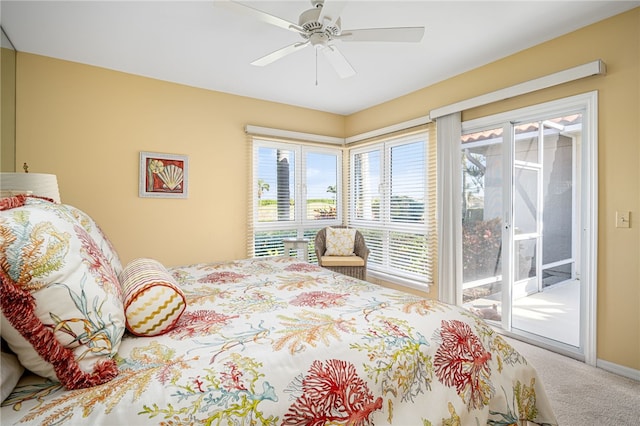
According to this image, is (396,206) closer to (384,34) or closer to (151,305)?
(384,34)

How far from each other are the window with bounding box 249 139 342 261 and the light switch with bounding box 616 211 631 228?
11.3ft

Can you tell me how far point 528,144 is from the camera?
3150 mm

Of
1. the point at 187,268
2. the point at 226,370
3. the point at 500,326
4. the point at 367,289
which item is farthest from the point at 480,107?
the point at 226,370

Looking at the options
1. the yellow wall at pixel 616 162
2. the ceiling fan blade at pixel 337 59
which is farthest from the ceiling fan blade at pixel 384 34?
the yellow wall at pixel 616 162

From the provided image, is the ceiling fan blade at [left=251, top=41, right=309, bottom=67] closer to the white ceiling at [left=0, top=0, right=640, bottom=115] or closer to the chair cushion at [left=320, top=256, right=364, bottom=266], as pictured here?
the white ceiling at [left=0, top=0, right=640, bottom=115]

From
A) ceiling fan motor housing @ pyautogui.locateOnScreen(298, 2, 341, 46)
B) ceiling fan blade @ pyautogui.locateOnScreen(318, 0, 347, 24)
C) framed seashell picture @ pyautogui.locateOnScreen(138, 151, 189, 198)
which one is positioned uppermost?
ceiling fan motor housing @ pyautogui.locateOnScreen(298, 2, 341, 46)

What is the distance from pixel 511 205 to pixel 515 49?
1.47 m

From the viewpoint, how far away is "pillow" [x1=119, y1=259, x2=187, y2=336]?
121 cm

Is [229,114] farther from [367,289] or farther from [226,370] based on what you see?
[226,370]

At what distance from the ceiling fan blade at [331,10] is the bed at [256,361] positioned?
1605 mm

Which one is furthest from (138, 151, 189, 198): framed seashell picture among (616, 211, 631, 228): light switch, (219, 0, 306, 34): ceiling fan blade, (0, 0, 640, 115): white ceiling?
(616, 211, 631, 228): light switch

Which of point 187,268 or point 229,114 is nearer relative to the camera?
point 187,268

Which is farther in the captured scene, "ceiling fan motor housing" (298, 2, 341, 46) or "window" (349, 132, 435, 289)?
"window" (349, 132, 435, 289)

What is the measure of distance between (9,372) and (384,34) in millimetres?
2389
